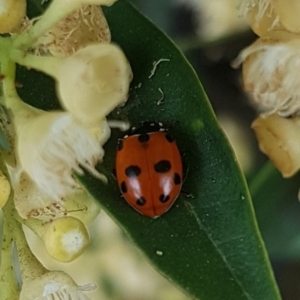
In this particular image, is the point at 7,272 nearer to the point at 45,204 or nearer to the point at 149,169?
the point at 45,204

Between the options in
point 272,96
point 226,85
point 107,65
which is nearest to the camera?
point 107,65

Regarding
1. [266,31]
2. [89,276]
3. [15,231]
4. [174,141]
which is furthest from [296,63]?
[89,276]

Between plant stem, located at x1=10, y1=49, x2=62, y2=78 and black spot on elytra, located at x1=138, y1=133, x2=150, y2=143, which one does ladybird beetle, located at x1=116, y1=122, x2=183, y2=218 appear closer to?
black spot on elytra, located at x1=138, y1=133, x2=150, y2=143

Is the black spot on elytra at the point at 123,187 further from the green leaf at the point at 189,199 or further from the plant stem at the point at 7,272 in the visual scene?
the plant stem at the point at 7,272

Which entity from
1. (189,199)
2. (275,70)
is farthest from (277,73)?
(189,199)

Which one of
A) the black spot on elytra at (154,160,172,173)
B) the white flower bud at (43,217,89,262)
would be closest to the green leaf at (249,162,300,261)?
the black spot on elytra at (154,160,172,173)

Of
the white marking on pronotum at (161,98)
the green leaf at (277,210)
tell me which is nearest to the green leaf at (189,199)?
the white marking on pronotum at (161,98)

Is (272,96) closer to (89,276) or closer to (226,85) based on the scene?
(226,85)

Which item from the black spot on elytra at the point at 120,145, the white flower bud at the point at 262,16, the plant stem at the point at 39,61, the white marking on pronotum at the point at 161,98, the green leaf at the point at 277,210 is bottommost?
the green leaf at the point at 277,210
